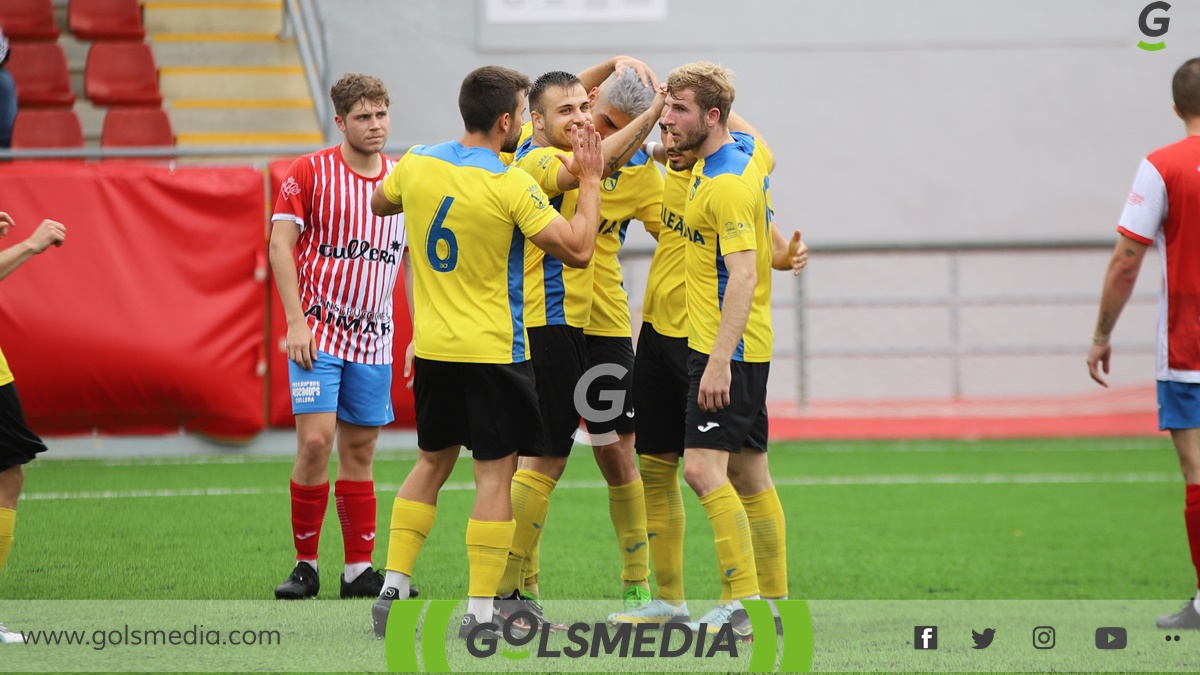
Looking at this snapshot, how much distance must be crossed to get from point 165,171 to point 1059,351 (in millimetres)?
8088

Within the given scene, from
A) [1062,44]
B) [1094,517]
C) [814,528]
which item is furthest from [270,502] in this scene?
[1062,44]

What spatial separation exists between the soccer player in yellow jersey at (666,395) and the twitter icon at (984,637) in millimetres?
664

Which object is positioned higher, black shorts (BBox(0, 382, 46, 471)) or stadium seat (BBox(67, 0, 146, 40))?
stadium seat (BBox(67, 0, 146, 40))

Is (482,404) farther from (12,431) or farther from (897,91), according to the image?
(897,91)

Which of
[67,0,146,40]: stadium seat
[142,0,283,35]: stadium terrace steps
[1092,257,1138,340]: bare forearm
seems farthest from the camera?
[142,0,283,35]: stadium terrace steps

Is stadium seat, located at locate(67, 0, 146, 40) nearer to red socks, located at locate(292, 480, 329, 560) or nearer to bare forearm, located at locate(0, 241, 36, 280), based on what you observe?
red socks, located at locate(292, 480, 329, 560)

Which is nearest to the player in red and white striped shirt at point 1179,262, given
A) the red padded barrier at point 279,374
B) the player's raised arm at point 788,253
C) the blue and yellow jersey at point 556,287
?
the player's raised arm at point 788,253

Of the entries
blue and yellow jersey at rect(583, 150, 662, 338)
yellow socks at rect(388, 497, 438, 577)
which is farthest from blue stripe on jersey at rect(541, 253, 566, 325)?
yellow socks at rect(388, 497, 438, 577)

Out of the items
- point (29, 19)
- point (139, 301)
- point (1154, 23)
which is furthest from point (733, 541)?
point (1154, 23)

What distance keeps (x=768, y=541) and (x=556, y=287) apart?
3.89 feet

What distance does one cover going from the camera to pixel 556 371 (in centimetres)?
457

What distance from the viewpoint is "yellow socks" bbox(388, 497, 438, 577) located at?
419 cm

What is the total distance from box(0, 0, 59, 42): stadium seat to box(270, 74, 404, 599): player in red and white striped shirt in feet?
27.4

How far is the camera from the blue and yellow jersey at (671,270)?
4496mm
